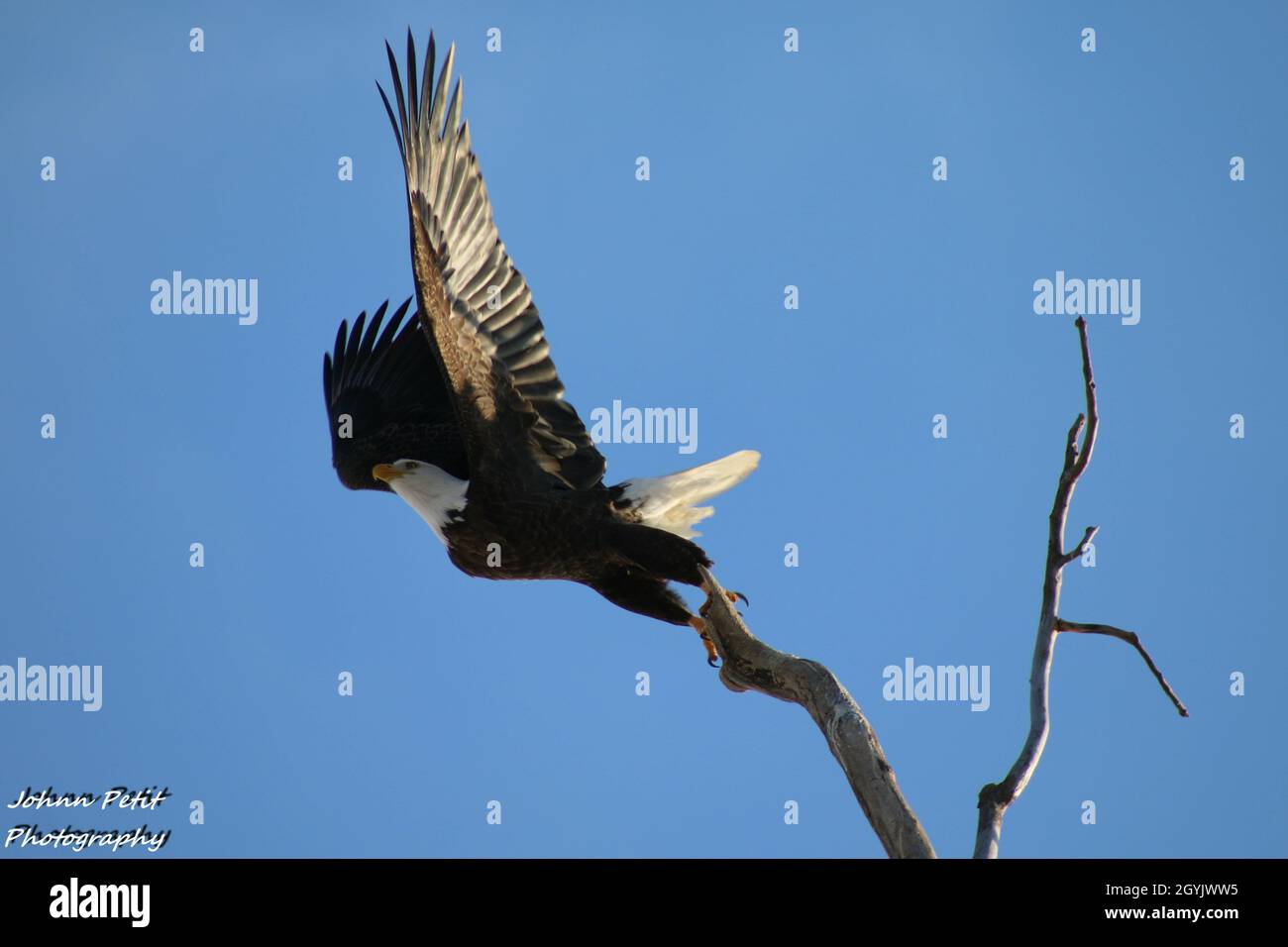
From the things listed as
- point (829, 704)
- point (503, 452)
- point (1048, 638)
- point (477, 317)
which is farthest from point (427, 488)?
point (1048, 638)

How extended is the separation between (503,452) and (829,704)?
2.11 meters

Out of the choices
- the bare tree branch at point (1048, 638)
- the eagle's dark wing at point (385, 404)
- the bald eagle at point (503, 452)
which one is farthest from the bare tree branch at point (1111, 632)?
the eagle's dark wing at point (385, 404)

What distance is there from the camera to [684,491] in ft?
21.8

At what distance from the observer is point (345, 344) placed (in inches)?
327

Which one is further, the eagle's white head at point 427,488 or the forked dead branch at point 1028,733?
the eagle's white head at point 427,488

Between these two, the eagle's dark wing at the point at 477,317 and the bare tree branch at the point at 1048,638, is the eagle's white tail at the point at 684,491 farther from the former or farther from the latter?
the bare tree branch at the point at 1048,638

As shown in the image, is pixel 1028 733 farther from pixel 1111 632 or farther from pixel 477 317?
pixel 477 317

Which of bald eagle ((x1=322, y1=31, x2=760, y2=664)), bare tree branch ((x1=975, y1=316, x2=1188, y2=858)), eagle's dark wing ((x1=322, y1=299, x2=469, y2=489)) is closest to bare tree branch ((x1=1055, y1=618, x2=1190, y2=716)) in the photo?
bare tree branch ((x1=975, y1=316, x2=1188, y2=858))

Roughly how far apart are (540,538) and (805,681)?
5.34ft

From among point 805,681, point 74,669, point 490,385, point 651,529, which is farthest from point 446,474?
point 74,669

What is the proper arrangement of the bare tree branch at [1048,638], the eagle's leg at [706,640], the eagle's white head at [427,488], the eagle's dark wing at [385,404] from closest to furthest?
the bare tree branch at [1048,638], the eagle's leg at [706,640], the eagle's white head at [427,488], the eagle's dark wing at [385,404]

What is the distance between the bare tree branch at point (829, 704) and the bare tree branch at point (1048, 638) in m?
0.23

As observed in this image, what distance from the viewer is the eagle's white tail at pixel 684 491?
659cm
